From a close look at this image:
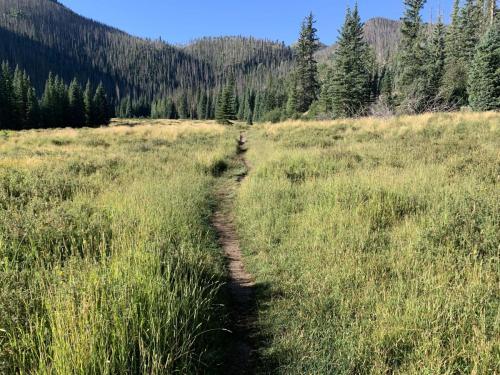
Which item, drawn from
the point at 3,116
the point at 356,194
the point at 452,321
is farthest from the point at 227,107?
the point at 452,321

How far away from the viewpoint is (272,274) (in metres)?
5.41

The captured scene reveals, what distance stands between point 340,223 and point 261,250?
150cm

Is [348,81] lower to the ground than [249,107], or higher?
lower

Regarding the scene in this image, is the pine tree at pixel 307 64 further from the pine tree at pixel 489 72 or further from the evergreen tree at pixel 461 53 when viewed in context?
the pine tree at pixel 489 72

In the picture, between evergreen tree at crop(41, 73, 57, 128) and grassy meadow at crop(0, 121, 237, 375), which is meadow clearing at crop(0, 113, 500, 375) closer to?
grassy meadow at crop(0, 121, 237, 375)

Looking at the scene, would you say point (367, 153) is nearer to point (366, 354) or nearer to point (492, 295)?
point (492, 295)

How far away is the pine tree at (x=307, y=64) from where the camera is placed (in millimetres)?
51469

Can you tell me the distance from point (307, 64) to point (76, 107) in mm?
47023

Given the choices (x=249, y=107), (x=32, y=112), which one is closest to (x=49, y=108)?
(x=32, y=112)

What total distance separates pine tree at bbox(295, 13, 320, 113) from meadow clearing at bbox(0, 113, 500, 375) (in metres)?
44.3

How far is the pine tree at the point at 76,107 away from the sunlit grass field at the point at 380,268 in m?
70.4

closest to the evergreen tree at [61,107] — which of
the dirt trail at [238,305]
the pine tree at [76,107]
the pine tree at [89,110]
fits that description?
the pine tree at [76,107]

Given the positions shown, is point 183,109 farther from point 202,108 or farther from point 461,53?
point 461,53

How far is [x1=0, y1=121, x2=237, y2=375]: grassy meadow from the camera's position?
2.73 meters
